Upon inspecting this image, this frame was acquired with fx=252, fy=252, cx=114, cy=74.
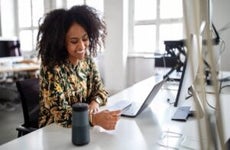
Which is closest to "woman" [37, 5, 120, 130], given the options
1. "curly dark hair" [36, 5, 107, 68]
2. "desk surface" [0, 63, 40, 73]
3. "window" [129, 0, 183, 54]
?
"curly dark hair" [36, 5, 107, 68]

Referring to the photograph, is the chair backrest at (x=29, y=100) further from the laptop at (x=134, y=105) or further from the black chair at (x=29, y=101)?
the laptop at (x=134, y=105)

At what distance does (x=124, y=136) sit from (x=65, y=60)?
0.62 meters

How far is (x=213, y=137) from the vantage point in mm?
337

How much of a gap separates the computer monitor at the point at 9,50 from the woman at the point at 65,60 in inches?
115

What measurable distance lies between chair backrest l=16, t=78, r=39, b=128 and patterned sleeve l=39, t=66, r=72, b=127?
248 mm

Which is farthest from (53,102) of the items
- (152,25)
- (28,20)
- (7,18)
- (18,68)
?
(7,18)

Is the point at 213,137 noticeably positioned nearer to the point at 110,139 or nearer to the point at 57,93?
the point at 110,139

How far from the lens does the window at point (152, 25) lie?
4590 mm

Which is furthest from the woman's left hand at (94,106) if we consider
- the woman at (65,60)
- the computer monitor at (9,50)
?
the computer monitor at (9,50)

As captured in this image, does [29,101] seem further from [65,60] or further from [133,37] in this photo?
[133,37]

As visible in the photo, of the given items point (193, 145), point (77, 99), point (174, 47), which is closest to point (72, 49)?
point (77, 99)

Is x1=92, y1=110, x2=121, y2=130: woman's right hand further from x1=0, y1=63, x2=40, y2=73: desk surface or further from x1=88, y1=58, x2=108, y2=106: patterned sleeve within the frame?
x1=0, y1=63, x2=40, y2=73: desk surface

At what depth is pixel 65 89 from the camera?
1.44 m

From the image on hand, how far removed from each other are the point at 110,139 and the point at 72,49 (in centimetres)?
61
